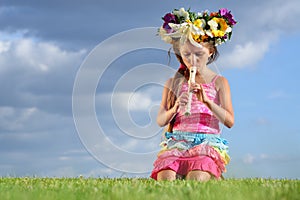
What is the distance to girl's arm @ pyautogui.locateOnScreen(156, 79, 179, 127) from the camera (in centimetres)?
778

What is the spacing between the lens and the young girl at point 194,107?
775 cm

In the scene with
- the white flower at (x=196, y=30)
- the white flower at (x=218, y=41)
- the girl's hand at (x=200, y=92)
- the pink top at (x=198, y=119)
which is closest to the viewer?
the girl's hand at (x=200, y=92)

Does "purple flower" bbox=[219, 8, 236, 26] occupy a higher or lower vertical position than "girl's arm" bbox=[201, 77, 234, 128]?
higher

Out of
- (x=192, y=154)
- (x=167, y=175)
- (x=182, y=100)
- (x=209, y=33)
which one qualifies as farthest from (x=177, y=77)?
(x=167, y=175)

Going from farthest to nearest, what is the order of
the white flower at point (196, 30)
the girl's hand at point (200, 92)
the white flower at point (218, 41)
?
the white flower at point (218, 41)
the white flower at point (196, 30)
the girl's hand at point (200, 92)

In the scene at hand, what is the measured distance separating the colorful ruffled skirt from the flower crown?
58.2 inches

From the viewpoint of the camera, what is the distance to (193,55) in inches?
313

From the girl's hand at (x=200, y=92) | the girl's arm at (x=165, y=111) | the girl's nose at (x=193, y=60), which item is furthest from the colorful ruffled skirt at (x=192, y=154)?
the girl's nose at (x=193, y=60)

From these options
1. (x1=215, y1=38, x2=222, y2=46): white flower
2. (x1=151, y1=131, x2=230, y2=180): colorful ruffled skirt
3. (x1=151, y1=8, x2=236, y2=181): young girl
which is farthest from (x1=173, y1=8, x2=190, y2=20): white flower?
(x1=151, y1=131, x2=230, y2=180): colorful ruffled skirt

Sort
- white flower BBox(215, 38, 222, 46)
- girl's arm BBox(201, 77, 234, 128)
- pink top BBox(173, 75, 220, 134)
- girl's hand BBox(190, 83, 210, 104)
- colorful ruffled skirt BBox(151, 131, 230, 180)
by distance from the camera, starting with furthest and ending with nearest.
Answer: white flower BBox(215, 38, 222, 46) < pink top BBox(173, 75, 220, 134) < colorful ruffled skirt BBox(151, 131, 230, 180) < girl's arm BBox(201, 77, 234, 128) < girl's hand BBox(190, 83, 210, 104)

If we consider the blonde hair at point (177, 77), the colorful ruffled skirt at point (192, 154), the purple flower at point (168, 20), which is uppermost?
the purple flower at point (168, 20)

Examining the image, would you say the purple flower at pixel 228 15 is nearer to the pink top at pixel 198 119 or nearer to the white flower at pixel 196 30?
the white flower at pixel 196 30

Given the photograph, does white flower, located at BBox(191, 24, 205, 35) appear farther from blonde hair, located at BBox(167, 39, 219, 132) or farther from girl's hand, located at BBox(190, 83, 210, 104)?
girl's hand, located at BBox(190, 83, 210, 104)

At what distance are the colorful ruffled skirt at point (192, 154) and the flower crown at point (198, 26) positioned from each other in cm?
148
